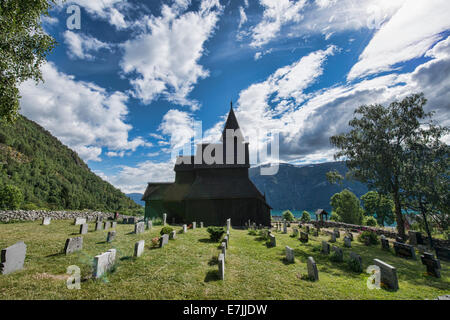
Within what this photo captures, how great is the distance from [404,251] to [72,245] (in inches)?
756

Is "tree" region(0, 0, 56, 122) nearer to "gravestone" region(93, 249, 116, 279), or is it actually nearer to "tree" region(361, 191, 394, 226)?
"gravestone" region(93, 249, 116, 279)

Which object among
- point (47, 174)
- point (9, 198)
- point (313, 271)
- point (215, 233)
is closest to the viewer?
point (313, 271)

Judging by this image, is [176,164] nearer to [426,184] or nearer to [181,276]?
[181,276]

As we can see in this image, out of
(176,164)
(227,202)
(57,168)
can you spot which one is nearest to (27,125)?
(57,168)

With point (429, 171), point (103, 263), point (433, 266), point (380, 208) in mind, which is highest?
point (429, 171)

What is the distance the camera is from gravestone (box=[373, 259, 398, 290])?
19.8 feet

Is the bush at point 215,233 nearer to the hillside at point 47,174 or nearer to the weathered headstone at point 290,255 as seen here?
the weathered headstone at point 290,255

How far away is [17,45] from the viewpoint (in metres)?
8.66

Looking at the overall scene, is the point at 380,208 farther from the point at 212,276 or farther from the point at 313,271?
the point at 212,276

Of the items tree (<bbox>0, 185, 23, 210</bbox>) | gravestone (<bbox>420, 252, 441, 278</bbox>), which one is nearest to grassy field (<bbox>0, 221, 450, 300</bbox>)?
gravestone (<bbox>420, 252, 441, 278</bbox>)

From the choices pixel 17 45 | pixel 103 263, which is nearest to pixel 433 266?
pixel 103 263

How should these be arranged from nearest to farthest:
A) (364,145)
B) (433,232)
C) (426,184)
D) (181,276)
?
(181,276) < (426,184) < (364,145) < (433,232)

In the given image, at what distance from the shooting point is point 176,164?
27172 mm
